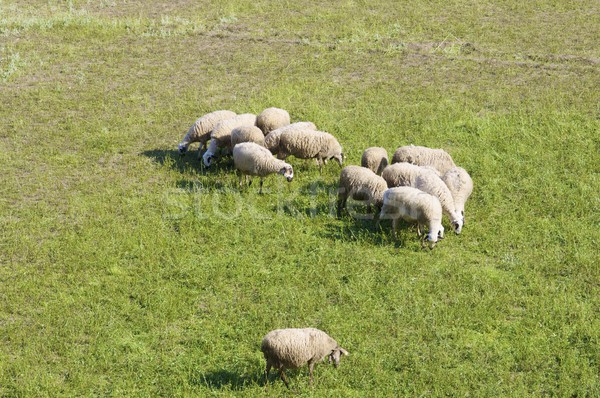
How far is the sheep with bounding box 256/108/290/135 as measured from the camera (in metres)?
17.0

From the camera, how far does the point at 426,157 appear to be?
15.5 meters

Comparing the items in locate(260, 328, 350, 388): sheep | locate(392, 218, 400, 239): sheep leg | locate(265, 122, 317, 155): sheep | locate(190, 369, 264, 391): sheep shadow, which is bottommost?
locate(190, 369, 264, 391): sheep shadow

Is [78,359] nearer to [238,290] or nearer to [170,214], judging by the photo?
[238,290]

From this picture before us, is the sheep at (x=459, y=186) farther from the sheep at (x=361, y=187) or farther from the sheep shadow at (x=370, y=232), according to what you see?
the sheep at (x=361, y=187)

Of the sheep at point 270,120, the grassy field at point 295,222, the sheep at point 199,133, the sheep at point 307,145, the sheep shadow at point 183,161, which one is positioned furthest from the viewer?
the sheep at point 199,133

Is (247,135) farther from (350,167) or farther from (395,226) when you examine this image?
(395,226)

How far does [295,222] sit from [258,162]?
5.66ft

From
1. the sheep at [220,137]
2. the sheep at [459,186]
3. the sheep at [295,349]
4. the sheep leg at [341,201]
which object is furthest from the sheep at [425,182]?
the sheep at [295,349]

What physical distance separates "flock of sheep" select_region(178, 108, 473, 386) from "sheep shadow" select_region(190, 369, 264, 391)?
43cm

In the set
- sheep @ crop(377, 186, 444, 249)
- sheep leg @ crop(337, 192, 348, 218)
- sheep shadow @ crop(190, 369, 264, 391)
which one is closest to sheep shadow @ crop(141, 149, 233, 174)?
sheep leg @ crop(337, 192, 348, 218)

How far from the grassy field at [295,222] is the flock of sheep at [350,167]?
41 centimetres

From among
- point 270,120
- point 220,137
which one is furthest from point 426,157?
point 220,137

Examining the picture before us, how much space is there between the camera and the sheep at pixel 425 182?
544 inches

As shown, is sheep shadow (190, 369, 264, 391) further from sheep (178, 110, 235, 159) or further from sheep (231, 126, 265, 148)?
sheep (178, 110, 235, 159)
